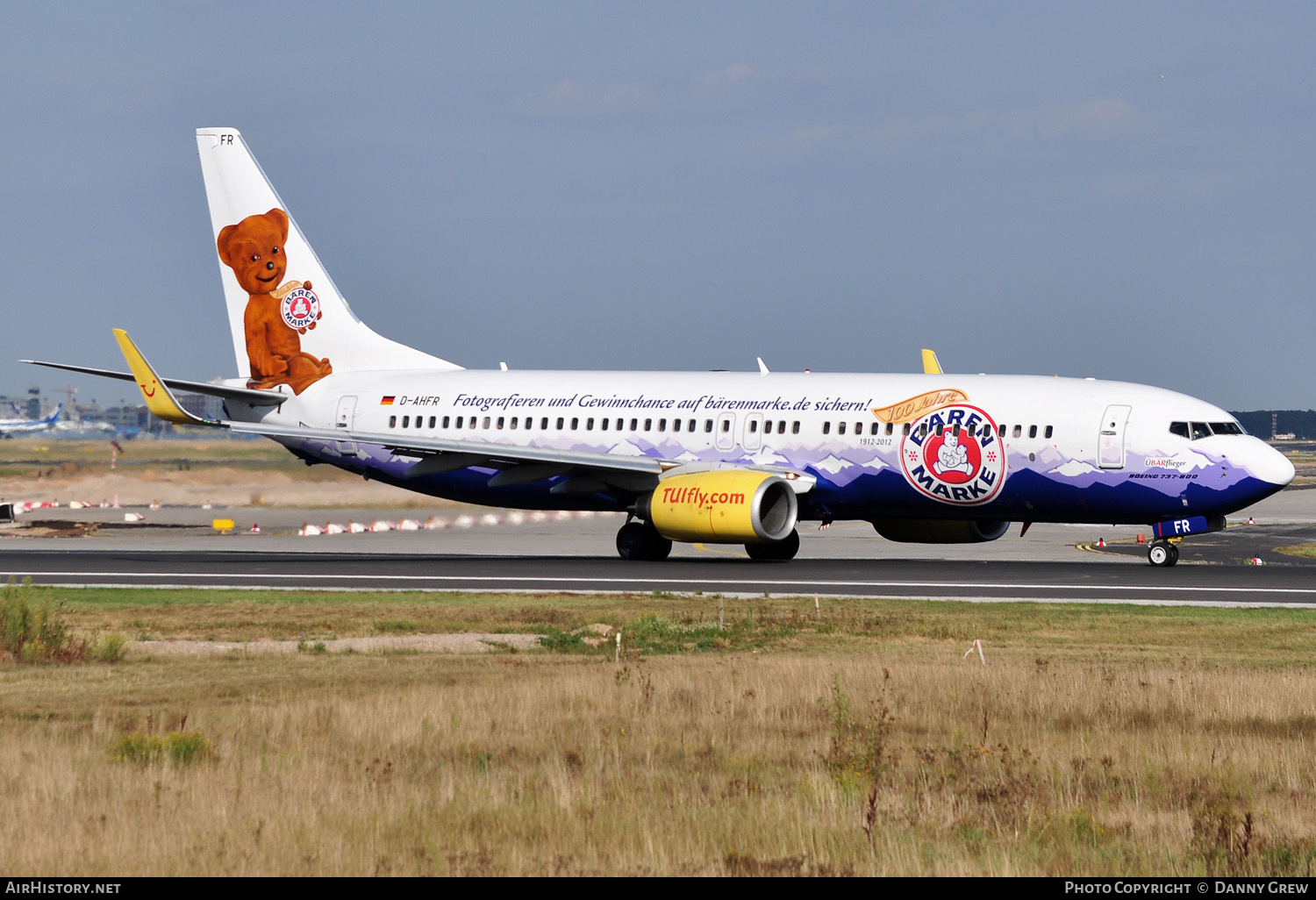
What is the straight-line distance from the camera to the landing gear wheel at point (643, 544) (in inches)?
1505

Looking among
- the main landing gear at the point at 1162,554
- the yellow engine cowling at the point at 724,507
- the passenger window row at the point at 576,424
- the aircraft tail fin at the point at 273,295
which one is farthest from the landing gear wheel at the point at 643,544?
the main landing gear at the point at 1162,554

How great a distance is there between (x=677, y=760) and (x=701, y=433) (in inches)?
955

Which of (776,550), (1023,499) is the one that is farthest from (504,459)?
(1023,499)

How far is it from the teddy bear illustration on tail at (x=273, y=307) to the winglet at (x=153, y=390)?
512 centimetres

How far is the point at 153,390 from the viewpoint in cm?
3762

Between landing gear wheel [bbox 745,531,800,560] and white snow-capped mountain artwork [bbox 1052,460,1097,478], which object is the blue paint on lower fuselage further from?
landing gear wheel [bbox 745,531,800,560]

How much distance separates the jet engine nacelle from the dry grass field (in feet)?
50.9

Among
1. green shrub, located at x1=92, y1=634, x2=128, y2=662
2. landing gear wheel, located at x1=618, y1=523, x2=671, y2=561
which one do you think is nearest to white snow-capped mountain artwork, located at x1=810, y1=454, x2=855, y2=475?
landing gear wheel, located at x1=618, y1=523, x2=671, y2=561

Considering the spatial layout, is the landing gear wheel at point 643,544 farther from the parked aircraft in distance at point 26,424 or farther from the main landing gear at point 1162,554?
the parked aircraft in distance at point 26,424

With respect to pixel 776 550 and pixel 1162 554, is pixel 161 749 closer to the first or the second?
pixel 776 550
